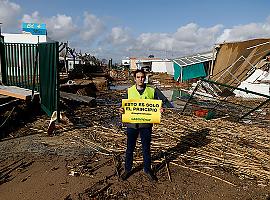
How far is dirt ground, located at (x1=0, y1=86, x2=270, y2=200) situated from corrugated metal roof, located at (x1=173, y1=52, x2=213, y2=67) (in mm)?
22852

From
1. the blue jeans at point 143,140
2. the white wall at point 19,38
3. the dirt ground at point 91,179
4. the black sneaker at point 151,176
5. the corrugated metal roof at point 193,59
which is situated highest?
the white wall at point 19,38

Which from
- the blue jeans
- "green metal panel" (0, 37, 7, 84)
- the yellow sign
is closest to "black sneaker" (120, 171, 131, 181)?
the blue jeans

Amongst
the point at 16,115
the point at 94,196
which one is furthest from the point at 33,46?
the point at 94,196

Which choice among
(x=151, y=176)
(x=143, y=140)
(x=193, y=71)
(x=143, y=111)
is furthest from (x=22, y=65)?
(x=193, y=71)

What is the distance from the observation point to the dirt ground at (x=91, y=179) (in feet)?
14.8

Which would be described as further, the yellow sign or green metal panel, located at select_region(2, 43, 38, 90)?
green metal panel, located at select_region(2, 43, 38, 90)

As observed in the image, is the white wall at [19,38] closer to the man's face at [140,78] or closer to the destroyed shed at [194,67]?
the destroyed shed at [194,67]

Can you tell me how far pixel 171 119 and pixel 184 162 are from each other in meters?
3.96

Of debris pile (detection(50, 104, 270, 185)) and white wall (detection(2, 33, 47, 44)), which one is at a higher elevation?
white wall (detection(2, 33, 47, 44))

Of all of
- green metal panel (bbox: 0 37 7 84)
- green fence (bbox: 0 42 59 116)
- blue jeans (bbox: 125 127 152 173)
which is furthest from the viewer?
green metal panel (bbox: 0 37 7 84)

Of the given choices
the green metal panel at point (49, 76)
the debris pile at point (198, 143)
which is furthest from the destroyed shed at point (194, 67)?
the green metal panel at point (49, 76)

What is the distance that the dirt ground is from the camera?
452 cm

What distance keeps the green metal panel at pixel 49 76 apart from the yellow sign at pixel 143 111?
12.5 ft

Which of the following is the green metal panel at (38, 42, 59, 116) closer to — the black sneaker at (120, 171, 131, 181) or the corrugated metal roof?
the black sneaker at (120, 171, 131, 181)
